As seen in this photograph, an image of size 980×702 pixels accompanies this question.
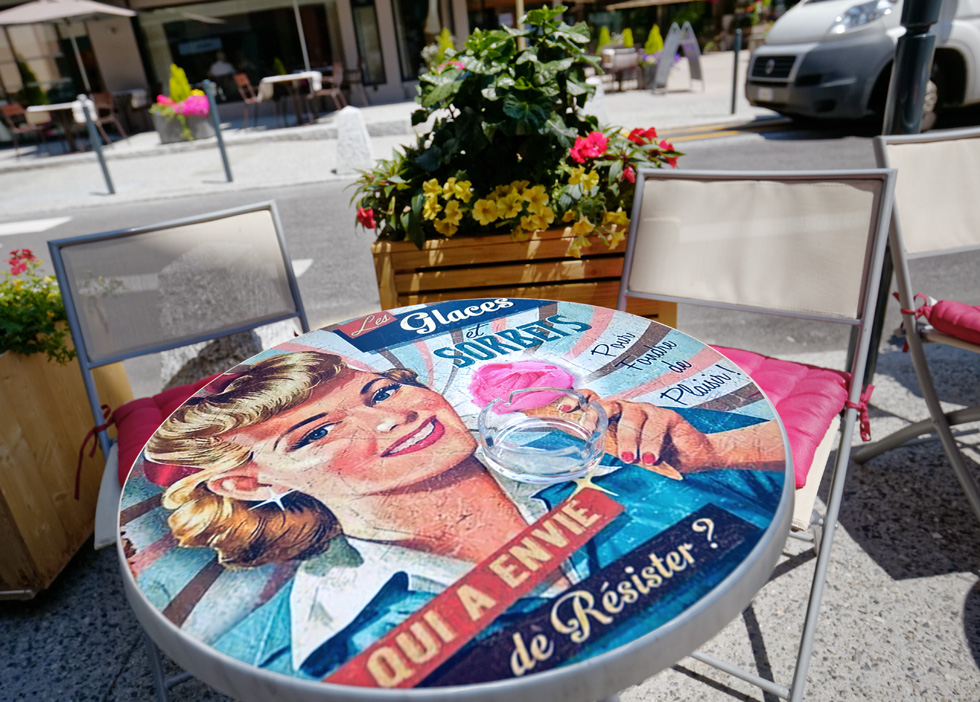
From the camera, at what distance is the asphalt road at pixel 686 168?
3592 millimetres

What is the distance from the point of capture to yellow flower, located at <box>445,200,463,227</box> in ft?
7.94

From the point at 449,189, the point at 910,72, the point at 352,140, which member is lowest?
the point at 352,140

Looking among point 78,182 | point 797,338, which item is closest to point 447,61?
point 797,338

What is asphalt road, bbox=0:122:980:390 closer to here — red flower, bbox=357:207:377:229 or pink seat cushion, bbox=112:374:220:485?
red flower, bbox=357:207:377:229

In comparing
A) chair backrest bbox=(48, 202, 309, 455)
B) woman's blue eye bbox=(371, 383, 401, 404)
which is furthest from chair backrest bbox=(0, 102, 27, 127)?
woman's blue eye bbox=(371, 383, 401, 404)

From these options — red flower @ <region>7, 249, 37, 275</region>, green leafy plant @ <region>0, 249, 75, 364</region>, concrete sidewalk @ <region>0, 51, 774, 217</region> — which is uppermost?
red flower @ <region>7, 249, 37, 275</region>

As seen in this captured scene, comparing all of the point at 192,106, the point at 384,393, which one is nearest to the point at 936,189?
the point at 384,393

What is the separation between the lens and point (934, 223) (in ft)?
7.00

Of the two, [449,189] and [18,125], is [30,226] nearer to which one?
[449,189]

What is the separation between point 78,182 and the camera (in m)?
10.5

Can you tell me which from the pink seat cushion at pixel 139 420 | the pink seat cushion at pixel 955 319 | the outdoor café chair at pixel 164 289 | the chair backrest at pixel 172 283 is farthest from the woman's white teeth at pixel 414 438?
the pink seat cushion at pixel 955 319

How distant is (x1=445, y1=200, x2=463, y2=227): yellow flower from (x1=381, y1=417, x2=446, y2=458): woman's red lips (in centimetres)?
132

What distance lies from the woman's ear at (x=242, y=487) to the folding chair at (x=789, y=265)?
1127mm

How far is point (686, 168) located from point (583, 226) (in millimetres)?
3432
